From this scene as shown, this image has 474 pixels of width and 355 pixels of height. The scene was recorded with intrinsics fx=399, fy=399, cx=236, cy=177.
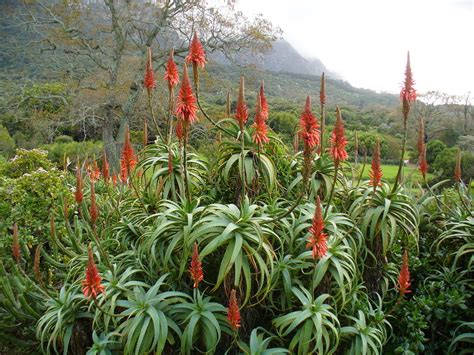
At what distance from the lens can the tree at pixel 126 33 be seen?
52.1 feet

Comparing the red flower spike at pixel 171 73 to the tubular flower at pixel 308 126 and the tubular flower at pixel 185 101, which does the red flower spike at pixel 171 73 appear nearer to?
the tubular flower at pixel 185 101

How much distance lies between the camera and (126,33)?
1609cm

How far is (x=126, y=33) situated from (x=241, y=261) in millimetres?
15752

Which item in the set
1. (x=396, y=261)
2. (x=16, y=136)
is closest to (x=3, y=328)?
(x=396, y=261)

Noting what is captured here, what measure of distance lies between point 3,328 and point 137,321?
1.74 metres

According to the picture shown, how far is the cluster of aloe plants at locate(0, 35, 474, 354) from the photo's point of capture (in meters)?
2.36

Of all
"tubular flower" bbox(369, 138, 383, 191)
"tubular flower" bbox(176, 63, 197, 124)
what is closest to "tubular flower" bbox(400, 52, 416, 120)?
"tubular flower" bbox(369, 138, 383, 191)

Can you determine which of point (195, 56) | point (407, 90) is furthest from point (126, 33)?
point (407, 90)

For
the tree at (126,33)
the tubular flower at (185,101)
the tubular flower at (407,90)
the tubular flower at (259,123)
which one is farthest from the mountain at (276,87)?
the tree at (126,33)

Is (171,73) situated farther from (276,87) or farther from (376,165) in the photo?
(276,87)

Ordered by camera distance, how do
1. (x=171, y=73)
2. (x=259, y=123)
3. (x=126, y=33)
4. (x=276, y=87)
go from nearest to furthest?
(x=259, y=123) → (x=171, y=73) → (x=126, y=33) → (x=276, y=87)

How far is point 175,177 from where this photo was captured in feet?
11.3

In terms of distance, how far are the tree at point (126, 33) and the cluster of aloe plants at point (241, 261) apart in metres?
12.5

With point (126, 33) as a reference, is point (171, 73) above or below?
below
